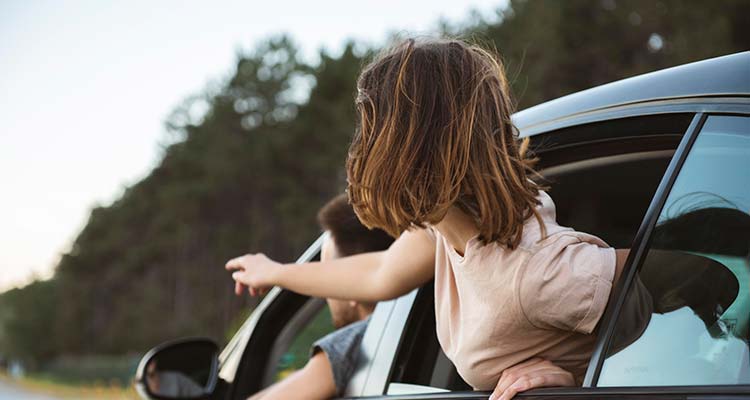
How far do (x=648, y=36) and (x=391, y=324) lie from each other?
23283 millimetres

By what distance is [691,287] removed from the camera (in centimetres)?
142

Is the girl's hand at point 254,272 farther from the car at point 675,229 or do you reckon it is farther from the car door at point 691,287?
the car door at point 691,287

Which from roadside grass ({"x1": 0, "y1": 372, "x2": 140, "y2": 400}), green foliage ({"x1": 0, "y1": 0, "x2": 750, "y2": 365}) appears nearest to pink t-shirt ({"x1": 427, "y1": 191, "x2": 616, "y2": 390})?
roadside grass ({"x1": 0, "y1": 372, "x2": 140, "y2": 400})

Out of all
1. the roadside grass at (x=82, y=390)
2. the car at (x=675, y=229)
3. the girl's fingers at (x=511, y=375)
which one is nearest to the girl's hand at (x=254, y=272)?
the car at (x=675, y=229)

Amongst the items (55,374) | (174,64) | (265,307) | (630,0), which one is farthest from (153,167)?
(265,307)

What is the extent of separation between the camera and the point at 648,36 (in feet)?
78.4

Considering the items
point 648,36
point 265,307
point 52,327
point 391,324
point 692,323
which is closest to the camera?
point 692,323

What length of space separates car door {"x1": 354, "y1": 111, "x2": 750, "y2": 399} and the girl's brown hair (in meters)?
0.22

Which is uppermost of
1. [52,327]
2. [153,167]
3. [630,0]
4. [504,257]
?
[504,257]

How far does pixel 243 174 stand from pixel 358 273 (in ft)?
142

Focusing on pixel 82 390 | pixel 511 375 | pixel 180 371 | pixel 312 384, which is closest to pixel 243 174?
pixel 82 390

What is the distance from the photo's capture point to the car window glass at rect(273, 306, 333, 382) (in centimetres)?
296

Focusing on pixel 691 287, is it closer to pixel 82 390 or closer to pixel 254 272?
pixel 254 272

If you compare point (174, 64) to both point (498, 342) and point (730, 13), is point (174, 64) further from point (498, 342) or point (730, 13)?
point (498, 342)
